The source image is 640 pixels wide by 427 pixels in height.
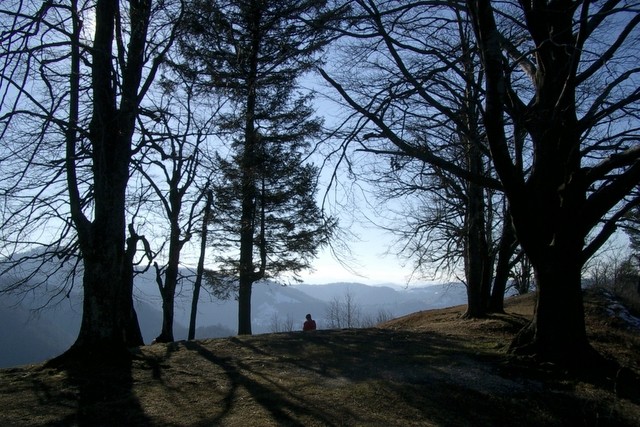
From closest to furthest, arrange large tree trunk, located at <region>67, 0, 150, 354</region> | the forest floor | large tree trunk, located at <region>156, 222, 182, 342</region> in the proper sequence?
the forest floor
large tree trunk, located at <region>67, 0, 150, 354</region>
large tree trunk, located at <region>156, 222, 182, 342</region>

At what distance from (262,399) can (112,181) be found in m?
4.35

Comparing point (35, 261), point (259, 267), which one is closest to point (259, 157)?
point (259, 267)

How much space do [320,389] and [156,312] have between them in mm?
88512

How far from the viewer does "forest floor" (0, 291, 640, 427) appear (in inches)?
185

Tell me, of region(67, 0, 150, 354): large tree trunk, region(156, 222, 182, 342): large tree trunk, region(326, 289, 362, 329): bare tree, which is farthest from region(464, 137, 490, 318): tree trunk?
region(326, 289, 362, 329): bare tree

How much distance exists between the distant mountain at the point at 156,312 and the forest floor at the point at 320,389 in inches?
184

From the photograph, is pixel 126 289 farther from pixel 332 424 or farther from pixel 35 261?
pixel 332 424

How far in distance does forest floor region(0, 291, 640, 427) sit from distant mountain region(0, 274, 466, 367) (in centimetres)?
467

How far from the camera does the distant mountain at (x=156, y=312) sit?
1722 centimetres

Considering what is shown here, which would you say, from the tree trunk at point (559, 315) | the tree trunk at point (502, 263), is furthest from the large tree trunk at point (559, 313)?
the tree trunk at point (502, 263)

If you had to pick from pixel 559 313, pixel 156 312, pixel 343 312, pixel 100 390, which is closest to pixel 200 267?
pixel 100 390

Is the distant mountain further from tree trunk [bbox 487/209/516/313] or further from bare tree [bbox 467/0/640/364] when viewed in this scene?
bare tree [bbox 467/0/640/364]

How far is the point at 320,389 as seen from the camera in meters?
5.58

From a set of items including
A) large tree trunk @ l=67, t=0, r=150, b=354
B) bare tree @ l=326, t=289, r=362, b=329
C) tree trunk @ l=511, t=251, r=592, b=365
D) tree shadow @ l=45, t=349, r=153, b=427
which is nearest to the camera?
tree shadow @ l=45, t=349, r=153, b=427
